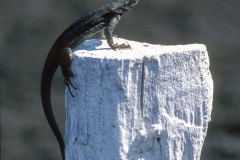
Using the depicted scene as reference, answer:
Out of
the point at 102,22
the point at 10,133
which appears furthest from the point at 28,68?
the point at 102,22

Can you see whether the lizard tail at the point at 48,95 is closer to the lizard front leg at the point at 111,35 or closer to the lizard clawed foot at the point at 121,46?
the lizard front leg at the point at 111,35

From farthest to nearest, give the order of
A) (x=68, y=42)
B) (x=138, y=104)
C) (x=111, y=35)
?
1. (x=111, y=35)
2. (x=68, y=42)
3. (x=138, y=104)

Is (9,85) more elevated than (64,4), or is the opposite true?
(64,4)

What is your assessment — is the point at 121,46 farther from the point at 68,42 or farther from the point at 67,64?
the point at 68,42

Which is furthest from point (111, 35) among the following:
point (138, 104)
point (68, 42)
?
point (138, 104)

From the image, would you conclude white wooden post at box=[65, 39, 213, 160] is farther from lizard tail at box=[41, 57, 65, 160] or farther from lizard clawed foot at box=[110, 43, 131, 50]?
lizard tail at box=[41, 57, 65, 160]

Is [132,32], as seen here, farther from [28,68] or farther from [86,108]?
[86,108]

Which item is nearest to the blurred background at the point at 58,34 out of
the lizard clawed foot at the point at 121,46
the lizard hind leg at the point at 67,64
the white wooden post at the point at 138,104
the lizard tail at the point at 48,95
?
the lizard tail at the point at 48,95
